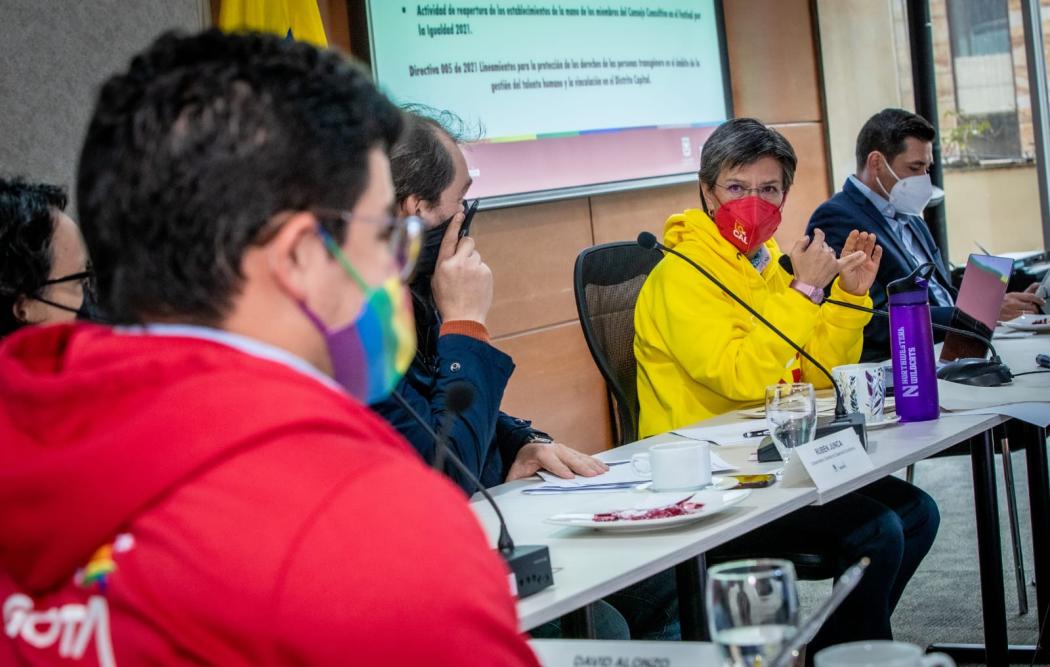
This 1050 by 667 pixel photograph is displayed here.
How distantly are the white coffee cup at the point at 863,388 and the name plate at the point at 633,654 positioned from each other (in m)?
1.15

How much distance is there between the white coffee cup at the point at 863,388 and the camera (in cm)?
206

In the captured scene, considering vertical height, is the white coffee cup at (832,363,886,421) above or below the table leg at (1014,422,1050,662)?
above

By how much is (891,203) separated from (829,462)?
238cm


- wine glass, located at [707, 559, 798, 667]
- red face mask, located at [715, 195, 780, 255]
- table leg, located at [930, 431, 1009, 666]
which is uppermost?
red face mask, located at [715, 195, 780, 255]

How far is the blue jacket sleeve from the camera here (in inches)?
69.3

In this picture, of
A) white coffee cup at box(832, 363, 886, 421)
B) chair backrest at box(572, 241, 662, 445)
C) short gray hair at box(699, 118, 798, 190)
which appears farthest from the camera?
short gray hair at box(699, 118, 798, 190)

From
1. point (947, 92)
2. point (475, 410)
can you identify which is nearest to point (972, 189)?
point (947, 92)

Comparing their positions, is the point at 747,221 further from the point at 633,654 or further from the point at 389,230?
the point at 389,230

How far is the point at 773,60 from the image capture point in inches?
202

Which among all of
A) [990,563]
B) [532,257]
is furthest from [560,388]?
[990,563]

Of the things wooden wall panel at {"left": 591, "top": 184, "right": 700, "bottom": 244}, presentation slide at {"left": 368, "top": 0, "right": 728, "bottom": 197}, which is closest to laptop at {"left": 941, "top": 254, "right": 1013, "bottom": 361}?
presentation slide at {"left": 368, "top": 0, "right": 728, "bottom": 197}

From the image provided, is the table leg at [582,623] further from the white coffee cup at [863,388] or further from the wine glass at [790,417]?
the white coffee cup at [863,388]

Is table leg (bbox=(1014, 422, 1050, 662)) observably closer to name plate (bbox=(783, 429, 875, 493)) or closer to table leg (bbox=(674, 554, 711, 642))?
name plate (bbox=(783, 429, 875, 493))

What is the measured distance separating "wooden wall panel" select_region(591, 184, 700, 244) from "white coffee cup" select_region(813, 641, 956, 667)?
3.46 metres
